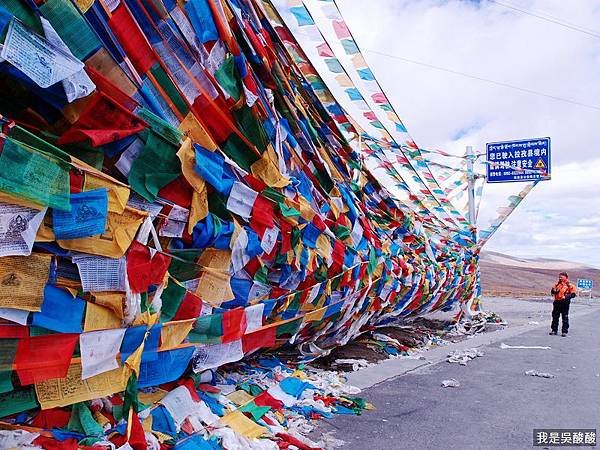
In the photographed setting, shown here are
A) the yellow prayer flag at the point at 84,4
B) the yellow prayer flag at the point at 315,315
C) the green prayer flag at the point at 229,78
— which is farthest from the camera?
the yellow prayer flag at the point at 315,315

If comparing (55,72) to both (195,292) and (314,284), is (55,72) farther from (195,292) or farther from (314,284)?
(314,284)

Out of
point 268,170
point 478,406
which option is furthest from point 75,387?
point 478,406

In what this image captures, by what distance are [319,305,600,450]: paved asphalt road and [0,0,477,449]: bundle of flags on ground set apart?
1.03 metres

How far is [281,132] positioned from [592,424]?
360 cm

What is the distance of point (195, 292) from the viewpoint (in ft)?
11.2

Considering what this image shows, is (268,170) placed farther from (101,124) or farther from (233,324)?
(101,124)

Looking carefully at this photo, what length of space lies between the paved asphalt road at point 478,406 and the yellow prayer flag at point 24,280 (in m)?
2.45

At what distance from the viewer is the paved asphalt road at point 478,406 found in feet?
13.5

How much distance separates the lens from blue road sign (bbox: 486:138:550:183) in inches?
574

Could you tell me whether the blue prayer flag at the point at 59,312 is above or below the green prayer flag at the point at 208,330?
above

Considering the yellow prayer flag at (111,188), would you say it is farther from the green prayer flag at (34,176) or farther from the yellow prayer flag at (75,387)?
the yellow prayer flag at (75,387)

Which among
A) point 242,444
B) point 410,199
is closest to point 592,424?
point 242,444

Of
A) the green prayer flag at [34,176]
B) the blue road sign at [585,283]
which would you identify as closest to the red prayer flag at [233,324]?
the green prayer flag at [34,176]

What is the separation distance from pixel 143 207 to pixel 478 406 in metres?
3.78
